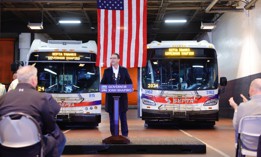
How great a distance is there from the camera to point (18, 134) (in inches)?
163

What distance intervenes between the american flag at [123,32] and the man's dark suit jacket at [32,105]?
6254 mm

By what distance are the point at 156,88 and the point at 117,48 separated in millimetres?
3099

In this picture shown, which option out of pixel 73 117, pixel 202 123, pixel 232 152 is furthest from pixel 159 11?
pixel 232 152

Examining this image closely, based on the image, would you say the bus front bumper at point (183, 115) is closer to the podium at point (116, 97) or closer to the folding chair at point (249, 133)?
the podium at point (116, 97)

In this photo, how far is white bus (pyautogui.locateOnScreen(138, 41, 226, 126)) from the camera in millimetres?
13195

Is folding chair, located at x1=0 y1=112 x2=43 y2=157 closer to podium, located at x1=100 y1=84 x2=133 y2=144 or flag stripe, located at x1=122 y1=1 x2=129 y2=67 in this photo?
podium, located at x1=100 y1=84 x2=133 y2=144

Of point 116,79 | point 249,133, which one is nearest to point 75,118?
point 116,79

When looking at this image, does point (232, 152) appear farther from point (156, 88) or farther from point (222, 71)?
point (222, 71)

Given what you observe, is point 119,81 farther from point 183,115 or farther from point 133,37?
point 183,115

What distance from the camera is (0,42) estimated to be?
2258 cm

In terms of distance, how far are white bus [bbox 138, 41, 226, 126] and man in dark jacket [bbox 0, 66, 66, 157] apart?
8912 mm

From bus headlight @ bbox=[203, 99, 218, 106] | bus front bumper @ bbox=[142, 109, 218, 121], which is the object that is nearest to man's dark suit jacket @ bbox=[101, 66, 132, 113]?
bus front bumper @ bbox=[142, 109, 218, 121]

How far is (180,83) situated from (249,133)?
8.78m

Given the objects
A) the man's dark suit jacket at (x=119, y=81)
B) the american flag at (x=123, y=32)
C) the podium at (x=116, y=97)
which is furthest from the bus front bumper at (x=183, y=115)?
the podium at (x=116, y=97)
